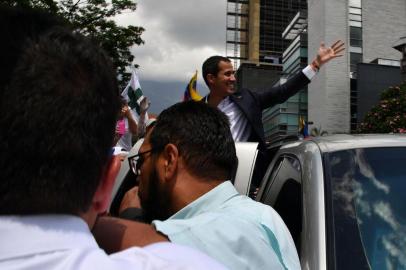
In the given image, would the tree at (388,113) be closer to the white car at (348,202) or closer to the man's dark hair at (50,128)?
the white car at (348,202)

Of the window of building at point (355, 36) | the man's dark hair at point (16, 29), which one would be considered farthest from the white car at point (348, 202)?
the window of building at point (355, 36)

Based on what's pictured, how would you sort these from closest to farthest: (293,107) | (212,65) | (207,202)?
(207,202) < (212,65) < (293,107)

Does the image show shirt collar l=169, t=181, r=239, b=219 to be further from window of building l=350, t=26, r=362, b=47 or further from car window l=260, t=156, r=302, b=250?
window of building l=350, t=26, r=362, b=47

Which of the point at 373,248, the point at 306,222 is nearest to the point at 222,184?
the point at 306,222

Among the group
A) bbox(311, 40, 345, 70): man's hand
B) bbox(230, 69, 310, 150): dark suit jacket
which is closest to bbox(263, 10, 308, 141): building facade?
bbox(311, 40, 345, 70): man's hand

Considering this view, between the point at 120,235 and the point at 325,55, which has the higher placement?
the point at 325,55

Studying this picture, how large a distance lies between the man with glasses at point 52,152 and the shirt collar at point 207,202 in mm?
885

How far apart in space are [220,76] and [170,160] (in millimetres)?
2249

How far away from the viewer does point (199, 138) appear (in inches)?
75.2

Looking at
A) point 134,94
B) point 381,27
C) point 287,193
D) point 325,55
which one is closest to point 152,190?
point 287,193

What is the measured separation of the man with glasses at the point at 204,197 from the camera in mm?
1449

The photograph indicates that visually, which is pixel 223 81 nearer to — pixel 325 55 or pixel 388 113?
pixel 325 55

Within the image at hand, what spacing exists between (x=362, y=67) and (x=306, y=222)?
51679mm

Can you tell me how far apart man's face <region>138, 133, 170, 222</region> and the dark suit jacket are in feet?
6.19
